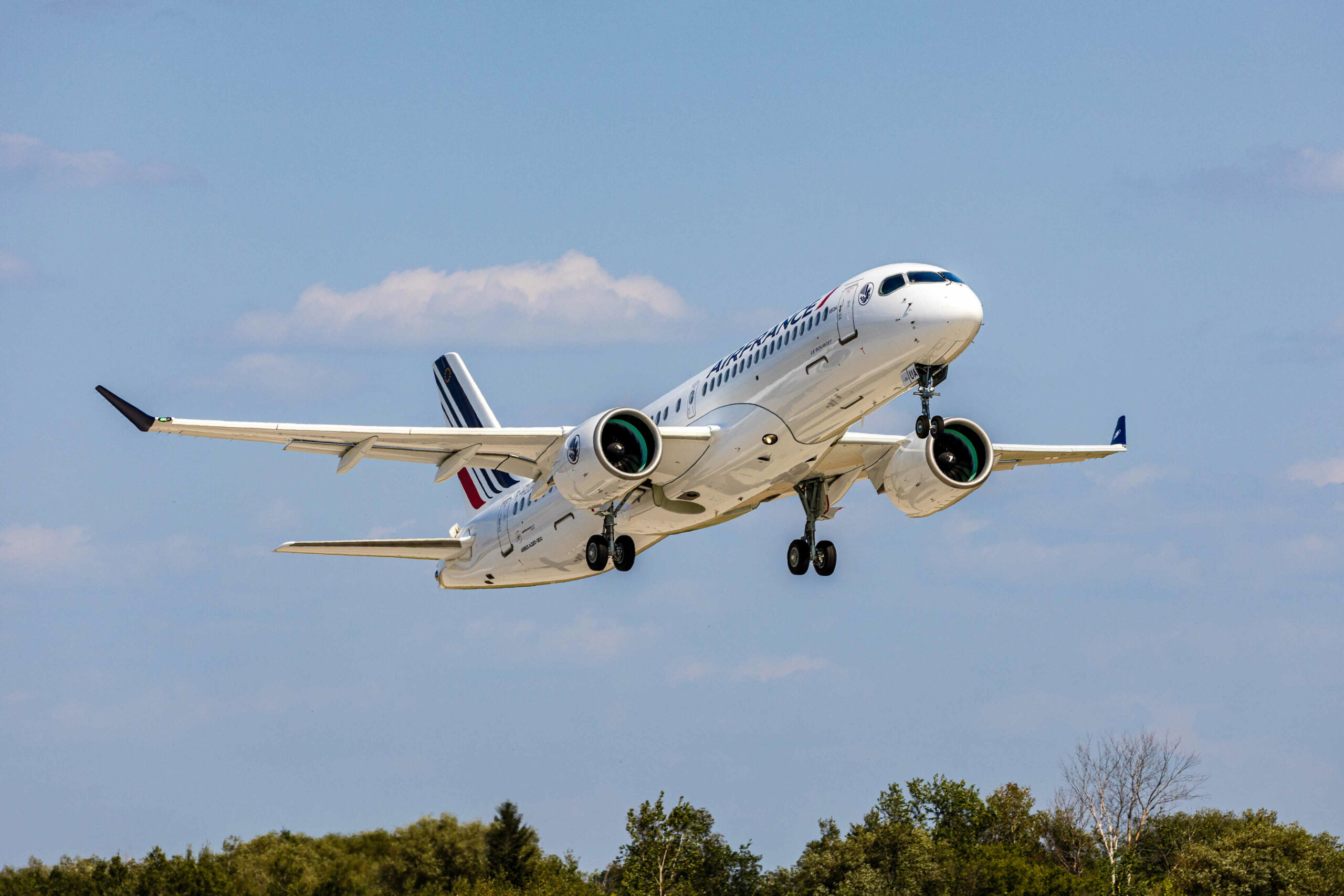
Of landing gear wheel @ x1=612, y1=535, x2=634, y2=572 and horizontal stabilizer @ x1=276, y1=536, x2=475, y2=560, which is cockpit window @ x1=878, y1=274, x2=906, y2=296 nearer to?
landing gear wheel @ x1=612, y1=535, x2=634, y2=572

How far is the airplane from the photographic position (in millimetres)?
32781

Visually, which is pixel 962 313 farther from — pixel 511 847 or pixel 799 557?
pixel 511 847

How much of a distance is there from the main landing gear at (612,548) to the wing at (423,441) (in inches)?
80.0

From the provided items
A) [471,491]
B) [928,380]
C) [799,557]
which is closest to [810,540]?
[799,557]

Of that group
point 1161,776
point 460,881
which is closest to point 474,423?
point 460,881

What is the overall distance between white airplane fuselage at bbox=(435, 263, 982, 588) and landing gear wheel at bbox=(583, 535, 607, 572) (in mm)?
621

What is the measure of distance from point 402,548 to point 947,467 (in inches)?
630

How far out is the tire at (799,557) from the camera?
41.4 m

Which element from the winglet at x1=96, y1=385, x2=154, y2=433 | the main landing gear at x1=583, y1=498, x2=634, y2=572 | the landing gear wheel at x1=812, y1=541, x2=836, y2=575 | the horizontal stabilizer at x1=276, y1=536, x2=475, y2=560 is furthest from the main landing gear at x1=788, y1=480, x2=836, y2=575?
the winglet at x1=96, y1=385, x2=154, y2=433

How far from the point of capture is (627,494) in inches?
→ 1513

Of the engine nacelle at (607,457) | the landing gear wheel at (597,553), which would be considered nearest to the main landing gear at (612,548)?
the landing gear wheel at (597,553)

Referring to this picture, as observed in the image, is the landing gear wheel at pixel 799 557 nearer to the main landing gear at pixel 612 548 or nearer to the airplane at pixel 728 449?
the airplane at pixel 728 449

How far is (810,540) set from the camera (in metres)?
41.4

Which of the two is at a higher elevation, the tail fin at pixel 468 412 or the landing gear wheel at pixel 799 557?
the tail fin at pixel 468 412
